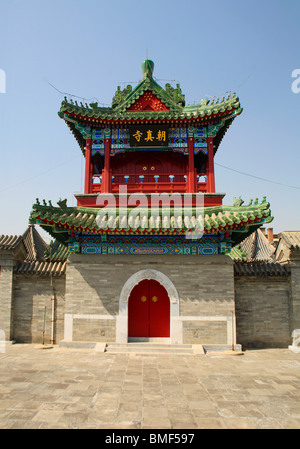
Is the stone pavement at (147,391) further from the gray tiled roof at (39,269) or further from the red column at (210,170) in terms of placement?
the red column at (210,170)

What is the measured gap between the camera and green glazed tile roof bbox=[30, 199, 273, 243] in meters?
10.1

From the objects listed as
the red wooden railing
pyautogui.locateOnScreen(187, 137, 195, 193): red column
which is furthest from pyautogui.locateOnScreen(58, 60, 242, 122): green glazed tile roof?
the red wooden railing

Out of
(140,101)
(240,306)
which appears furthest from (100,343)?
(140,101)

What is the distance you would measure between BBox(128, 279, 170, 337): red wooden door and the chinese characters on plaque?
5051 mm

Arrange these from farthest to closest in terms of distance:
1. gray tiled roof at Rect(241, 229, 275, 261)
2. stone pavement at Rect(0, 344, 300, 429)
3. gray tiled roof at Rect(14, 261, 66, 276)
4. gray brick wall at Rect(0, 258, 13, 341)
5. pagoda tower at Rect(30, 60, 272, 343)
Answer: gray tiled roof at Rect(241, 229, 275, 261) < gray tiled roof at Rect(14, 261, 66, 276) < gray brick wall at Rect(0, 258, 13, 341) < pagoda tower at Rect(30, 60, 272, 343) < stone pavement at Rect(0, 344, 300, 429)

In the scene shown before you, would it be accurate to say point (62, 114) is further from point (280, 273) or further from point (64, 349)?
point (280, 273)

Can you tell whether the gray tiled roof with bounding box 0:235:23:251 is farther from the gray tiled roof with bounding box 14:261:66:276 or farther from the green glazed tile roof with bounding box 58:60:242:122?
the green glazed tile roof with bounding box 58:60:242:122

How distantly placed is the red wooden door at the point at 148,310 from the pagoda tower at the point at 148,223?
34 millimetres

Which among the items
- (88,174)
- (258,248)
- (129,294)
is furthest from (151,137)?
(258,248)

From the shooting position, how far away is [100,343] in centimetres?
1047

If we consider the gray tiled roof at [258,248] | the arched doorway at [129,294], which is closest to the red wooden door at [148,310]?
the arched doorway at [129,294]

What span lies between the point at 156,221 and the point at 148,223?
269mm

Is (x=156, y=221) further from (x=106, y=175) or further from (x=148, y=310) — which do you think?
(x=148, y=310)

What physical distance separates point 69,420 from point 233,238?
8448 mm
